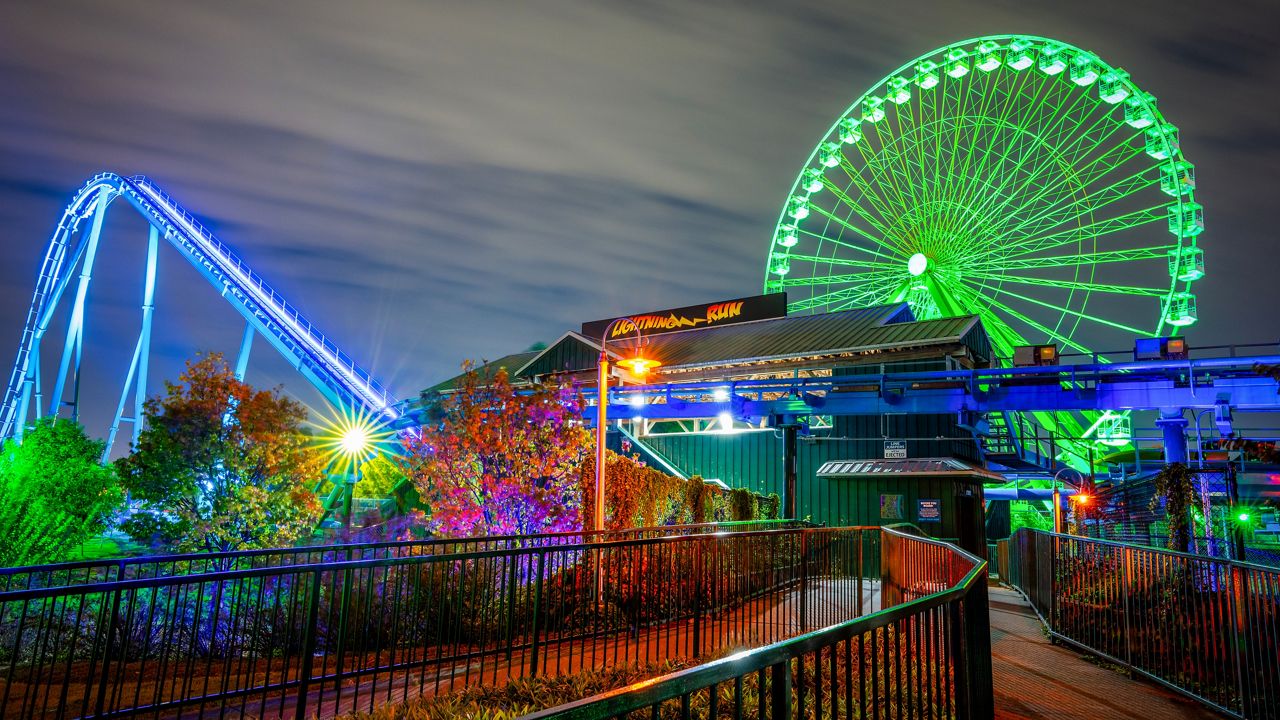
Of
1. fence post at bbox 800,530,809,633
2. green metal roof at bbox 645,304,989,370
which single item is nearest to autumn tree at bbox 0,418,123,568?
fence post at bbox 800,530,809,633

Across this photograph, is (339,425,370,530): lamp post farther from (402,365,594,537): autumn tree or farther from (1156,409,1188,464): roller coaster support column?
(1156,409,1188,464): roller coaster support column

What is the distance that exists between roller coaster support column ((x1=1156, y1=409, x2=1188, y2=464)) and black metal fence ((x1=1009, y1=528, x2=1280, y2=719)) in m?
9.48

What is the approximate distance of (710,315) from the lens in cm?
3153

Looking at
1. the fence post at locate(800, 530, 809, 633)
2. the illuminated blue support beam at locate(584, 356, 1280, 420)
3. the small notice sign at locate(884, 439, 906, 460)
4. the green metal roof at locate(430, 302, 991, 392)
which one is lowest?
the fence post at locate(800, 530, 809, 633)

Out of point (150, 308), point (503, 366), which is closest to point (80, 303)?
point (150, 308)

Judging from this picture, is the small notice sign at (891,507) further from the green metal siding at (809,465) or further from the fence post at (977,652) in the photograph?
the fence post at (977,652)

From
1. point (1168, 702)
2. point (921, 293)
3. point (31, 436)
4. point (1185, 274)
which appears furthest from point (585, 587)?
point (1185, 274)

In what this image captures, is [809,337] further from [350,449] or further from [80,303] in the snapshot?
[80,303]

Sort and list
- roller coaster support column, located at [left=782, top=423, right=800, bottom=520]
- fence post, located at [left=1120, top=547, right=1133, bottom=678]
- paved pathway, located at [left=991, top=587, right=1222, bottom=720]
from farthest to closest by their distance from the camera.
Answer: roller coaster support column, located at [left=782, top=423, right=800, bottom=520]
fence post, located at [left=1120, top=547, right=1133, bottom=678]
paved pathway, located at [left=991, top=587, right=1222, bottom=720]

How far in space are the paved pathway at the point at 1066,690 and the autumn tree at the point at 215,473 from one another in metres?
13.3

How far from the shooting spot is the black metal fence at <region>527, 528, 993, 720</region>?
6.81 ft

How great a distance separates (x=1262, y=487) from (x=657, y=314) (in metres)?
22.2

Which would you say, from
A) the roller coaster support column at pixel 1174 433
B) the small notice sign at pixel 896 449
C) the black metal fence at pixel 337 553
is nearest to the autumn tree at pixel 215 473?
the black metal fence at pixel 337 553

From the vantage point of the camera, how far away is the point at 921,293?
94.8 feet
